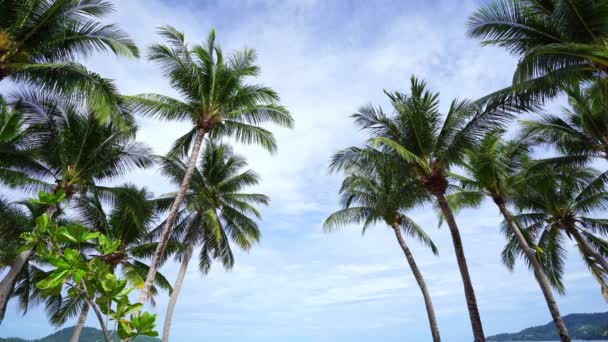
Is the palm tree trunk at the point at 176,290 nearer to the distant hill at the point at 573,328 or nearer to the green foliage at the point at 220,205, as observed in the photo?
the green foliage at the point at 220,205

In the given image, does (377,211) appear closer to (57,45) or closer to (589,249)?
(589,249)

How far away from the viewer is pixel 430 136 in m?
13.5

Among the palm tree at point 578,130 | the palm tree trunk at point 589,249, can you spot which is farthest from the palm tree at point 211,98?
the palm tree trunk at point 589,249

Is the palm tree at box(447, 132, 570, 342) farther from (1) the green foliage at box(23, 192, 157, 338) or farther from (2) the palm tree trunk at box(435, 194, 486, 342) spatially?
(1) the green foliage at box(23, 192, 157, 338)

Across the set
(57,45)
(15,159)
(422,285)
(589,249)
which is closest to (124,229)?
(15,159)

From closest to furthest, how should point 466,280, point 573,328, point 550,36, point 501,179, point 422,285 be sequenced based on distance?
point 550,36, point 466,280, point 501,179, point 422,285, point 573,328

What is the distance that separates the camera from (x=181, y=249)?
20688 millimetres

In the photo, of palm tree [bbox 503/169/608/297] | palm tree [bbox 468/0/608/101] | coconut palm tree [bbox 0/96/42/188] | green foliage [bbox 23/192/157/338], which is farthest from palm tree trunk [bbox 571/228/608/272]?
coconut palm tree [bbox 0/96/42/188]

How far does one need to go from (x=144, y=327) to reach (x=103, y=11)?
10806mm

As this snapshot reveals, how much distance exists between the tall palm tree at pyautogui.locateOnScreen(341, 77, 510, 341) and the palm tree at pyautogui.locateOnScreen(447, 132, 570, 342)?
70 centimetres

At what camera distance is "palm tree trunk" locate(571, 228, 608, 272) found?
1673 centimetres

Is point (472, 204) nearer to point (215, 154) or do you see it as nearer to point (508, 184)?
point (508, 184)

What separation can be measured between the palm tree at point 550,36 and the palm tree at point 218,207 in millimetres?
14253

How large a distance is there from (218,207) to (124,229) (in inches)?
192
